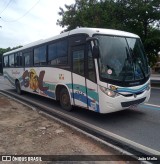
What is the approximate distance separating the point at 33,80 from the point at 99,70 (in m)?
5.99

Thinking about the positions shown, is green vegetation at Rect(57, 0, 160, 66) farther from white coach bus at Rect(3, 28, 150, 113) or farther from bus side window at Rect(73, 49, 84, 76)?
bus side window at Rect(73, 49, 84, 76)

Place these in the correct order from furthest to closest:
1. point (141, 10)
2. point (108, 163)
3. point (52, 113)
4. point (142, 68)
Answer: point (141, 10) → point (52, 113) → point (142, 68) → point (108, 163)

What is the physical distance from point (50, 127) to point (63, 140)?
1.26m

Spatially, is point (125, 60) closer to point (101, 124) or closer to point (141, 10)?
point (101, 124)

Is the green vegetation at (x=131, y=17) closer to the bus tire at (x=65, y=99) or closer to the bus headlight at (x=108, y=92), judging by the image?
the bus tire at (x=65, y=99)

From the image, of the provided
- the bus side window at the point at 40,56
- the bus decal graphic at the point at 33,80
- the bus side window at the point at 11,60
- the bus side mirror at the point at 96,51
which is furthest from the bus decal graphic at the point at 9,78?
the bus side mirror at the point at 96,51

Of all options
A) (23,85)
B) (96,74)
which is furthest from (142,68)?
(23,85)

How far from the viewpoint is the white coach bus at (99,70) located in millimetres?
7199

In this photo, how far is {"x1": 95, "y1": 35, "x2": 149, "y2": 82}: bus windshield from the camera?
726 cm

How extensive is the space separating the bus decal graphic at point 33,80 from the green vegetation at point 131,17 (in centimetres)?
908

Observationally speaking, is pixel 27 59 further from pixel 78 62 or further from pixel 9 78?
pixel 78 62

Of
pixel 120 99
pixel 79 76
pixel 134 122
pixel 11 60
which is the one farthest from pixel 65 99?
pixel 11 60

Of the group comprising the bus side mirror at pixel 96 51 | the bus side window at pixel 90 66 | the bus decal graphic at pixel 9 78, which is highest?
the bus side mirror at pixel 96 51

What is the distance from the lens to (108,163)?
186 inches
